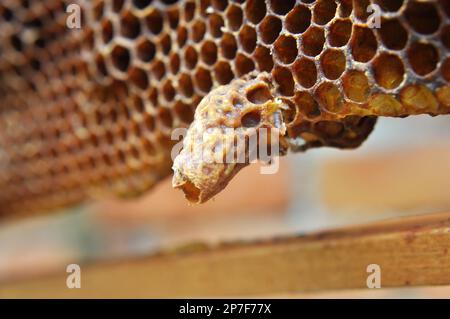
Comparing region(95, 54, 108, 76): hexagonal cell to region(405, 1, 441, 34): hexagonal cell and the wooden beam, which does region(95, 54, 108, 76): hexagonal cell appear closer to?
the wooden beam

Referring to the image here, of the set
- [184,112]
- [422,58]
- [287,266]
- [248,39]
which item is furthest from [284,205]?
[422,58]

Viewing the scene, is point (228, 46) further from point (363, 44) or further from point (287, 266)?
point (287, 266)

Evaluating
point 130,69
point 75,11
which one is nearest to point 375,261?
point 130,69

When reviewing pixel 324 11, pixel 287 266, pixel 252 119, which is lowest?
pixel 287 266

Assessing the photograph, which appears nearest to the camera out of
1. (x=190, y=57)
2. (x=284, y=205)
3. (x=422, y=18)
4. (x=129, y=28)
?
(x=422, y=18)

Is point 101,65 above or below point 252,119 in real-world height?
above

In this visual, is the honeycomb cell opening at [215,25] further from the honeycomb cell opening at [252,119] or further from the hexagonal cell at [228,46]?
the honeycomb cell opening at [252,119]
